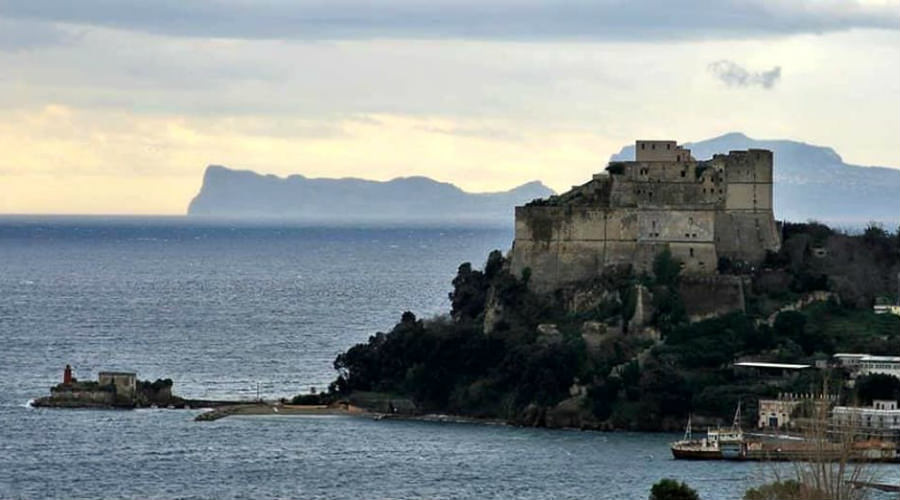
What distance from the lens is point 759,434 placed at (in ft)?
279

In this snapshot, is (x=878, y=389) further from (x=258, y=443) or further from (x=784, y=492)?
(x=784, y=492)

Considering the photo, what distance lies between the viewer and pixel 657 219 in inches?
3757

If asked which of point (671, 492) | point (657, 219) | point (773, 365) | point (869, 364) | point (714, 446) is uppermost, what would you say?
point (657, 219)

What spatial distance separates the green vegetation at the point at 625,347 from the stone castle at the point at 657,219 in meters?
0.71

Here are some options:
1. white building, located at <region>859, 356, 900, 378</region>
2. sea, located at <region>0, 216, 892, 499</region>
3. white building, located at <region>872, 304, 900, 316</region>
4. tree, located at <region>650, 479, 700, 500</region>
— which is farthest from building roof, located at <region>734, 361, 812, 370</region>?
tree, located at <region>650, 479, 700, 500</region>

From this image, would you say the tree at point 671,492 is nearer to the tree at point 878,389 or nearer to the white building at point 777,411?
the white building at point 777,411

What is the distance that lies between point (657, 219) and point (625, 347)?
18.3 feet

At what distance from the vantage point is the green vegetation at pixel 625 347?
3499 inches

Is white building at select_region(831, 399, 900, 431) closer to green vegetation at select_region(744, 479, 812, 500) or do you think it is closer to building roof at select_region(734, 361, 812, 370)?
building roof at select_region(734, 361, 812, 370)

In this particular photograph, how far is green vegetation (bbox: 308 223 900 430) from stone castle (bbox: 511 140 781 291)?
0.71m

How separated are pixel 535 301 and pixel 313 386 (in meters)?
10.1

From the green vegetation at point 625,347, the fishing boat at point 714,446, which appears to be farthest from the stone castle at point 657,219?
the fishing boat at point 714,446

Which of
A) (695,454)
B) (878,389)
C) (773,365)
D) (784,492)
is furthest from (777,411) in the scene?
(784,492)

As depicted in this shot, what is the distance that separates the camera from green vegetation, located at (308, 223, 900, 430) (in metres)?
88.9
